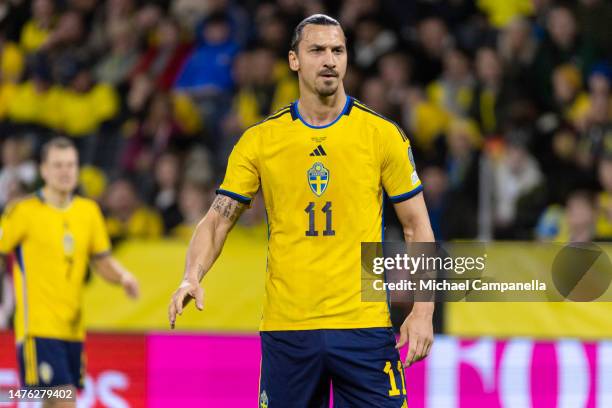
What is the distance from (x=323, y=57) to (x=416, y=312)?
1084 millimetres

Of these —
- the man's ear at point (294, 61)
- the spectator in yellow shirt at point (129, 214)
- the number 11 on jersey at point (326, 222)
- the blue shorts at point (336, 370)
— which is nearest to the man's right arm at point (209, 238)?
the number 11 on jersey at point (326, 222)

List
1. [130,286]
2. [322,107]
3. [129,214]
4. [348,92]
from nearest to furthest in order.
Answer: [322,107]
[130,286]
[129,214]
[348,92]

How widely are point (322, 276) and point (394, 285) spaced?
75 cm

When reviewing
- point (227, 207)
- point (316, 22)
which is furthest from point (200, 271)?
point (316, 22)

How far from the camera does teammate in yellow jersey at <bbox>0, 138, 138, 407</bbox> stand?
734 cm

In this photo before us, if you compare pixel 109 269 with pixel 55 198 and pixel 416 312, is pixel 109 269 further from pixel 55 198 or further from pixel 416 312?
pixel 416 312

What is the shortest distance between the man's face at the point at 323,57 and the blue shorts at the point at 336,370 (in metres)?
0.99

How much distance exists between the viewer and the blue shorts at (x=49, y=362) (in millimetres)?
7285

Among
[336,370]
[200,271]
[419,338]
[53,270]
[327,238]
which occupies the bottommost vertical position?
[336,370]

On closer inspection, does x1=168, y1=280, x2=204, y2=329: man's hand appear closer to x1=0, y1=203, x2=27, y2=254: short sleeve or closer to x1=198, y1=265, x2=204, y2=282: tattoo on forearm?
x1=198, y1=265, x2=204, y2=282: tattoo on forearm

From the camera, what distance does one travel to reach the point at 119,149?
11867mm

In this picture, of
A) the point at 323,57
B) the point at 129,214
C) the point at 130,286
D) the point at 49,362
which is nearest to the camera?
the point at 323,57

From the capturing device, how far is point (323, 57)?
14.8ft

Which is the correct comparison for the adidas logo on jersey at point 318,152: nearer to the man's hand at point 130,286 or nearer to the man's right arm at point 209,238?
the man's right arm at point 209,238
